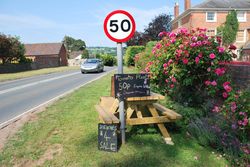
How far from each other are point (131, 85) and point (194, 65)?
2.46 m

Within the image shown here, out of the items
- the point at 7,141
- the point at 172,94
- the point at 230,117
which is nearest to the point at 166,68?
the point at 172,94

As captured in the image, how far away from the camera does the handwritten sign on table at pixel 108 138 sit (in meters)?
4.23

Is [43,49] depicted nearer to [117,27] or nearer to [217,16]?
[217,16]

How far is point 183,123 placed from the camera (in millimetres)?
5543

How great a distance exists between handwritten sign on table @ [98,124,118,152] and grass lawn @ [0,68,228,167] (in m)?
0.11

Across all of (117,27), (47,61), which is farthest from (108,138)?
(47,61)

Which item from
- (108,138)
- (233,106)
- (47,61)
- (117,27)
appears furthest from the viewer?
(47,61)

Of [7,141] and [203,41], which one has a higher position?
[203,41]

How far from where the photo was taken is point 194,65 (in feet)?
20.5

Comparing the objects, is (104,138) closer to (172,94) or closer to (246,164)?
(246,164)

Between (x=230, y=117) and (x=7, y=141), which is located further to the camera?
(x=7, y=141)

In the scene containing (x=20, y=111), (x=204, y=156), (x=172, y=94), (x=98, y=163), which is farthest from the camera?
(x=20, y=111)

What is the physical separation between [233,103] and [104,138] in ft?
7.40

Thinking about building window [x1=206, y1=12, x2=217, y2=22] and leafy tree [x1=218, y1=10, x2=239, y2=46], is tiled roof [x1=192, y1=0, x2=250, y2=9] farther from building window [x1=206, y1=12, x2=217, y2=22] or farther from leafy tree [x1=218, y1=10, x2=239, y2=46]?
leafy tree [x1=218, y1=10, x2=239, y2=46]
